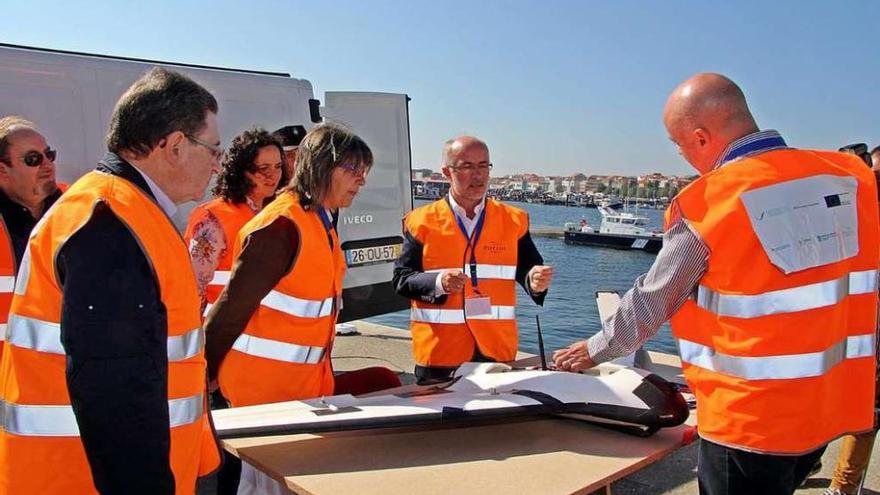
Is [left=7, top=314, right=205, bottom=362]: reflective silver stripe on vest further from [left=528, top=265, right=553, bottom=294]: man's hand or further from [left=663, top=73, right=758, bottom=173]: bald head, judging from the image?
[left=528, top=265, right=553, bottom=294]: man's hand

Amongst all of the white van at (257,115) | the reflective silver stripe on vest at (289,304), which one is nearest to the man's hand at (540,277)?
the reflective silver stripe on vest at (289,304)

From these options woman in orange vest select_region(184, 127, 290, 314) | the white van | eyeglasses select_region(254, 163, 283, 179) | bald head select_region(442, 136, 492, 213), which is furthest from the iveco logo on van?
bald head select_region(442, 136, 492, 213)

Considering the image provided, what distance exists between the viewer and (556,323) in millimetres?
14055

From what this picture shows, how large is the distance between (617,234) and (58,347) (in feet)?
159

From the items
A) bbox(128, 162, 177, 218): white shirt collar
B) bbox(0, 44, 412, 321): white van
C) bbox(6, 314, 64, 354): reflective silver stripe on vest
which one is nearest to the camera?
bbox(6, 314, 64, 354): reflective silver stripe on vest

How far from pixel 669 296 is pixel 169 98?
1.43 meters

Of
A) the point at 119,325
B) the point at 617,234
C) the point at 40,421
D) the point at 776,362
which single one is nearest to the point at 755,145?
the point at 776,362

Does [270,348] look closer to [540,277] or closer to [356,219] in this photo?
[540,277]

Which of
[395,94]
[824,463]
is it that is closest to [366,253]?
[395,94]

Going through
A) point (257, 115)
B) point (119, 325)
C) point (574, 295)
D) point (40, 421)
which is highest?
point (257, 115)

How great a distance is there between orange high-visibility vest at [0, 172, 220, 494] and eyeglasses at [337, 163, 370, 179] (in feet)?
3.13

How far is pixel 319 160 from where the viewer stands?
91.6 inches

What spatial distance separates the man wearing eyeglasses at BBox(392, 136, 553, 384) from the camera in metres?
3.05

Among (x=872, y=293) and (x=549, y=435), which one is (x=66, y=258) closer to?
(x=549, y=435)
